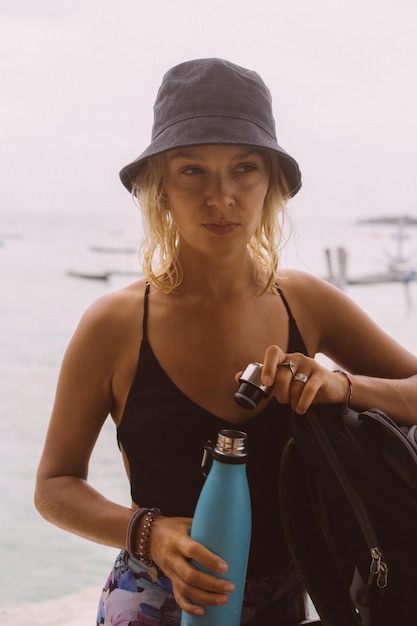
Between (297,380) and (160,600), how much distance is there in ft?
1.56

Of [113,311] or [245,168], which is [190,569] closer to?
[113,311]

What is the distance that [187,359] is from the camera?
111cm

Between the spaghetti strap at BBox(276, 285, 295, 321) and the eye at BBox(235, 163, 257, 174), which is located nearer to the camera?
the eye at BBox(235, 163, 257, 174)

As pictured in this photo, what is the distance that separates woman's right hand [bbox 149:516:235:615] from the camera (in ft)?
2.57

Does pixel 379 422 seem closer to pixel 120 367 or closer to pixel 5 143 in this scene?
pixel 120 367

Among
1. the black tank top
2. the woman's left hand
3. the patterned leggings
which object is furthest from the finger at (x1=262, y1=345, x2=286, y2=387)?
the patterned leggings

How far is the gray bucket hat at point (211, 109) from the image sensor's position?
0.99 metres

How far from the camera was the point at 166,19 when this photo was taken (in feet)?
7.67

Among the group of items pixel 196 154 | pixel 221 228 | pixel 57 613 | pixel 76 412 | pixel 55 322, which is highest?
pixel 196 154

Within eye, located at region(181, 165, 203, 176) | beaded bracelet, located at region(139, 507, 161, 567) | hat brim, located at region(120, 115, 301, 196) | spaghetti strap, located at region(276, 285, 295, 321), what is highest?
hat brim, located at region(120, 115, 301, 196)

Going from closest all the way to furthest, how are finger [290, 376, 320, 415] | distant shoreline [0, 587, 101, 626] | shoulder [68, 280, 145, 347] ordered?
finger [290, 376, 320, 415] < shoulder [68, 280, 145, 347] < distant shoreline [0, 587, 101, 626]

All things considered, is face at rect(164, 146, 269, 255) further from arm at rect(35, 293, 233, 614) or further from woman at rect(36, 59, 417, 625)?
arm at rect(35, 293, 233, 614)

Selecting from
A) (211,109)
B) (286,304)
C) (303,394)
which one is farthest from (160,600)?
(211,109)

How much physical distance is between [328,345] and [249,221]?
0.36 m
